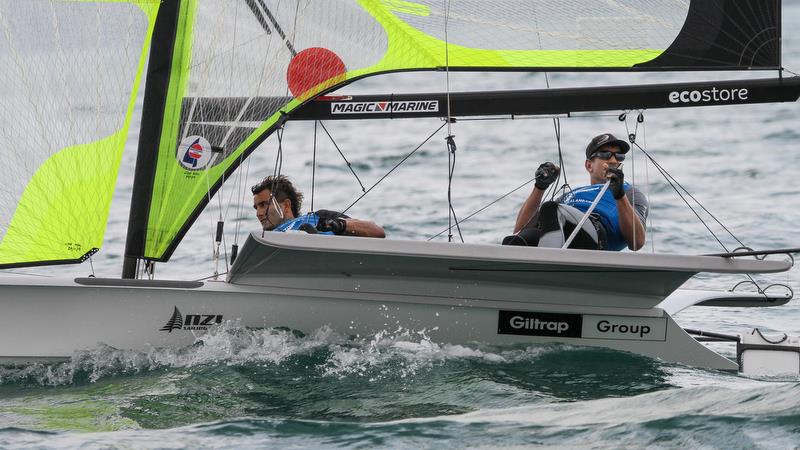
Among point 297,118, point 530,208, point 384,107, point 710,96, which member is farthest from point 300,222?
point 710,96

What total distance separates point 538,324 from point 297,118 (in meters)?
1.43

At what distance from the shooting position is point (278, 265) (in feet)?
14.0

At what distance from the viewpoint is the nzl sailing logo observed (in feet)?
14.2

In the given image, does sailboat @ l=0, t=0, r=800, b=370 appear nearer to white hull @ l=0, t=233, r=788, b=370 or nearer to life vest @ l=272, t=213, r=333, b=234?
white hull @ l=0, t=233, r=788, b=370

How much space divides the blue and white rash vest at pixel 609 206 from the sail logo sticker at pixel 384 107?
0.72 metres

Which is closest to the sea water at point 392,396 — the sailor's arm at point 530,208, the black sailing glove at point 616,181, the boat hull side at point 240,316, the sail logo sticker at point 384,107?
the boat hull side at point 240,316

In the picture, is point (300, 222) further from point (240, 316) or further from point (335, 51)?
point (335, 51)

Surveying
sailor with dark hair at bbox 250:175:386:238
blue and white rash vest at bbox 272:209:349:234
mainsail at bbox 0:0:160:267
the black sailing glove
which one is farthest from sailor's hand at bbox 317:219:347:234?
the black sailing glove

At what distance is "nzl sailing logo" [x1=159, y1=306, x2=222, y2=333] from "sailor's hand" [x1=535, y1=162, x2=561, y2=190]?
55.4 inches

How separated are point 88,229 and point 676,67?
2487mm

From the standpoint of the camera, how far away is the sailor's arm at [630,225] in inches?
174

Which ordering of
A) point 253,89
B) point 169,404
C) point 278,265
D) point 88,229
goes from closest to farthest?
point 169,404
point 278,265
point 88,229
point 253,89

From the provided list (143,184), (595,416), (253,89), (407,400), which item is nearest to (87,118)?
(143,184)

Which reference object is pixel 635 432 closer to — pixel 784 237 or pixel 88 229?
pixel 88 229
